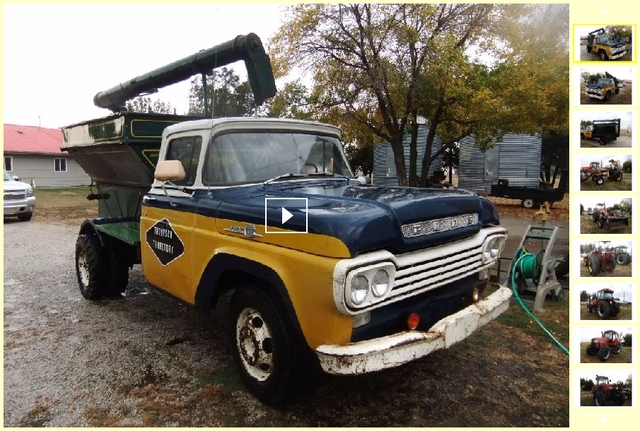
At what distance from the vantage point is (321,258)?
102 inches

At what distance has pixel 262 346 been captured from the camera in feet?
10.4

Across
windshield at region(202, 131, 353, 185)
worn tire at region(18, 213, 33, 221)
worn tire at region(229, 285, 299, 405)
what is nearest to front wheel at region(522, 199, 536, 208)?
windshield at region(202, 131, 353, 185)

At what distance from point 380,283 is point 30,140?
1425 inches

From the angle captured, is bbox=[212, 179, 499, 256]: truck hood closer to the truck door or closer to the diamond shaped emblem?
the truck door

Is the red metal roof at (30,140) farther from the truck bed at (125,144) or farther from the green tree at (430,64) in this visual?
the truck bed at (125,144)

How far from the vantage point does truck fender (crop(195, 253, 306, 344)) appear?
2818 mm

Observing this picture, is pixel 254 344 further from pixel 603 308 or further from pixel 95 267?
pixel 95 267

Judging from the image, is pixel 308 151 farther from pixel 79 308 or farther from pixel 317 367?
pixel 79 308

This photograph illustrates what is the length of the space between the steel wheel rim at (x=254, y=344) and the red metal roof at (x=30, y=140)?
102ft

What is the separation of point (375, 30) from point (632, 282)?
32.1 ft

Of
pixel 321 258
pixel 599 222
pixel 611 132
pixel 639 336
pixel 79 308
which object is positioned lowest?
pixel 79 308

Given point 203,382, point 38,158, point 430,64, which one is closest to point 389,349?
point 203,382

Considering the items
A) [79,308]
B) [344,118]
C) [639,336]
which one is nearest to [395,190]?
[639,336]

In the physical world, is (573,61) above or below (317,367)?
above
